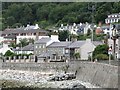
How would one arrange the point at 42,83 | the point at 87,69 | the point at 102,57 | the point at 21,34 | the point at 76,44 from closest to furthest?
1. the point at 42,83
2. the point at 87,69
3. the point at 102,57
4. the point at 76,44
5. the point at 21,34

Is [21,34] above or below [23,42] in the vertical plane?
above

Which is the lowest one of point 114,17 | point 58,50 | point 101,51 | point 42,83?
point 42,83

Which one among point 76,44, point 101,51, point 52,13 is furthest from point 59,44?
point 52,13

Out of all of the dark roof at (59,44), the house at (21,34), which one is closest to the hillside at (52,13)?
the house at (21,34)

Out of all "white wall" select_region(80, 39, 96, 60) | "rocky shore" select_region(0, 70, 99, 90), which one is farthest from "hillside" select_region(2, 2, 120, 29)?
"rocky shore" select_region(0, 70, 99, 90)

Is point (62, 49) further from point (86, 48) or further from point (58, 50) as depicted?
point (86, 48)

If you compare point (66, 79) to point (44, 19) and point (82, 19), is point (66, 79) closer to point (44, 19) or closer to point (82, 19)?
point (82, 19)

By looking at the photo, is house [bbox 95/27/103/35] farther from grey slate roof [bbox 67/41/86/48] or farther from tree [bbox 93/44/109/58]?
tree [bbox 93/44/109/58]

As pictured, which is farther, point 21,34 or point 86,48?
Result: point 21,34
